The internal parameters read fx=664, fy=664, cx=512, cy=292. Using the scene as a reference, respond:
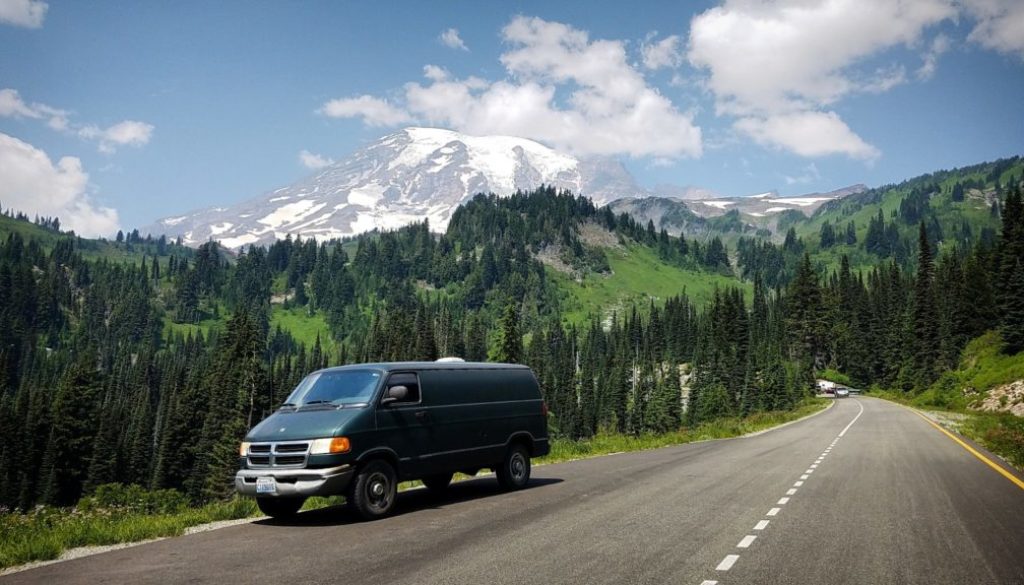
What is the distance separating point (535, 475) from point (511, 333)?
48.8m

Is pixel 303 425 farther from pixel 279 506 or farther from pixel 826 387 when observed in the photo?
pixel 826 387

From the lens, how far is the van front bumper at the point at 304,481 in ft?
35.0

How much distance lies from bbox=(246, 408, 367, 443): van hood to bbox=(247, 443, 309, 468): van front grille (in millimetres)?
101

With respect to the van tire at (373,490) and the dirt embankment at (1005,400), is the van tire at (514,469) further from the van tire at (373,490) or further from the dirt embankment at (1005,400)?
the dirt embankment at (1005,400)

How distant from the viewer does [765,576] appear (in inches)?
298

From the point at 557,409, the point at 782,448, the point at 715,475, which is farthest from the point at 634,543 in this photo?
the point at 557,409

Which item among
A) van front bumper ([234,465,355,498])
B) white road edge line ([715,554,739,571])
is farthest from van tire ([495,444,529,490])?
white road edge line ([715,554,739,571])

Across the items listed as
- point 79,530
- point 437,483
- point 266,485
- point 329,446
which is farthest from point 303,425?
point 437,483

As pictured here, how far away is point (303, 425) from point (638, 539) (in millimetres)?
5770

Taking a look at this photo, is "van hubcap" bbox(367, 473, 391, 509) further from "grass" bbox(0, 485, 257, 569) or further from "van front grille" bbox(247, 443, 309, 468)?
"grass" bbox(0, 485, 257, 569)

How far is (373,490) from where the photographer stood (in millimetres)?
11555

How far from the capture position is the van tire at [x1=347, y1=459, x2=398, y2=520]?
1119 cm

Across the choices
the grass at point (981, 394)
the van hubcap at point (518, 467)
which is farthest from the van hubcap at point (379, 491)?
the grass at point (981, 394)

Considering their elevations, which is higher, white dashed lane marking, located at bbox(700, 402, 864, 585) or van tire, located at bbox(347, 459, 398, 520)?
van tire, located at bbox(347, 459, 398, 520)
